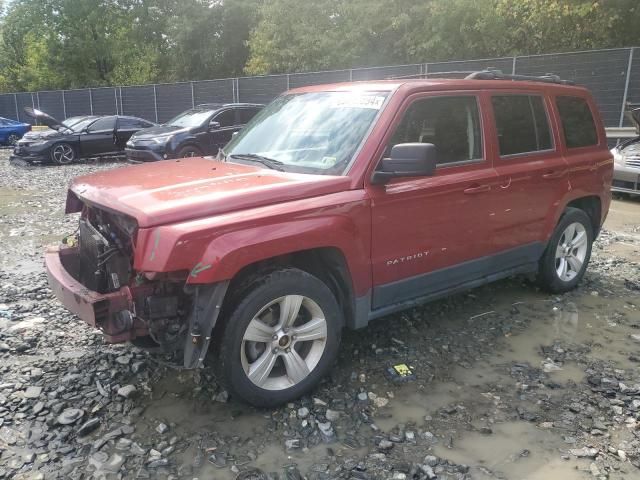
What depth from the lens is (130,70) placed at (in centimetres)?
3866

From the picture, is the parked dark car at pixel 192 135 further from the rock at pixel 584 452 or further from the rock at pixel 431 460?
the rock at pixel 584 452

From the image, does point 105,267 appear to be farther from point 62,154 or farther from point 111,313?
point 62,154

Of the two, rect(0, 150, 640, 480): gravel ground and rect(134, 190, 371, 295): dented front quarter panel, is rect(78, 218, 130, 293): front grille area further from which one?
rect(0, 150, 640, 480): gravel ground

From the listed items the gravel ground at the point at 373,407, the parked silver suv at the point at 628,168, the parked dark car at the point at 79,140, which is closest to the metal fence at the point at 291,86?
the parked silver suv at the point at 628,168

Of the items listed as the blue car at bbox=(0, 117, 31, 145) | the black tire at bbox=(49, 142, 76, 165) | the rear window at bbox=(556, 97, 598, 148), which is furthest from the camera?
the blue car at bbox=(0, 117, 31, 145)

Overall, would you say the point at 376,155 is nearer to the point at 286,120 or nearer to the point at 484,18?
the point at 286,120

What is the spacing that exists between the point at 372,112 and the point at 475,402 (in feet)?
6.88

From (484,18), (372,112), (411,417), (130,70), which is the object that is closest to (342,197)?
(372,112)

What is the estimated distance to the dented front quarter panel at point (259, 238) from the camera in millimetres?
2900

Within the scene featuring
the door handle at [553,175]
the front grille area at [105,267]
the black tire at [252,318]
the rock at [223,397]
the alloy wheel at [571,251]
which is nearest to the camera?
the black tire at [252,318]

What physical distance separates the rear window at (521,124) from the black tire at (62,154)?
14727 millimetres

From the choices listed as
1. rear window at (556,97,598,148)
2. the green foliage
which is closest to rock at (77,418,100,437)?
rear window at (556,97,598,148)

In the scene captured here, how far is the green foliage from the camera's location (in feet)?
67.6

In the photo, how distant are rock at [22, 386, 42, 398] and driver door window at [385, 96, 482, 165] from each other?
2828mm
